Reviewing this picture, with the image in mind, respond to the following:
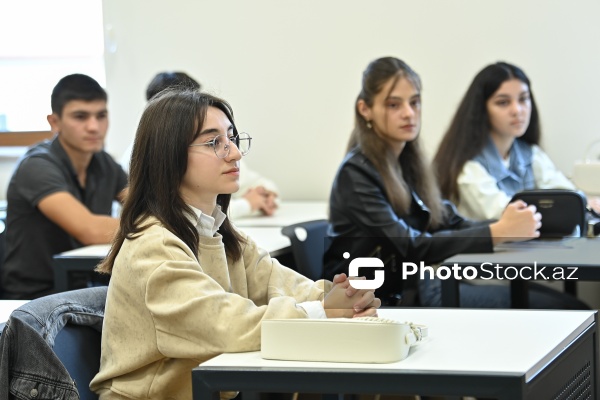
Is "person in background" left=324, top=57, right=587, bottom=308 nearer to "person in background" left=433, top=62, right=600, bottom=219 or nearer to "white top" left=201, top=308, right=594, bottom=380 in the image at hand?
"person in background" left=433, top=62, right=600, bottom=219

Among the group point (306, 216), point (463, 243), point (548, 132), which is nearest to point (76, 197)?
point (306, 216)

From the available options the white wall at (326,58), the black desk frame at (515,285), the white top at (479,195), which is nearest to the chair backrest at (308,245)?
the black desk frame at (515,285)

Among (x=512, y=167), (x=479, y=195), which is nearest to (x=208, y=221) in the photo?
(x=479, y=195)

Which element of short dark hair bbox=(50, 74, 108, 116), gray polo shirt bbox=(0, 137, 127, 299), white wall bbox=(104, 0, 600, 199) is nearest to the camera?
gray polo shirt bbox=(0, 137, 127, 299)

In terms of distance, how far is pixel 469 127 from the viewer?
3.95 meters

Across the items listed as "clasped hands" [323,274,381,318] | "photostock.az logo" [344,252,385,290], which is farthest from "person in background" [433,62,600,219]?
"clasped hands" [323,274,381,318]

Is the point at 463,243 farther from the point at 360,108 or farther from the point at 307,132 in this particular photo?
the point at 307,132

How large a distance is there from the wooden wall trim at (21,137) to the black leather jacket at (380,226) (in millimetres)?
2357

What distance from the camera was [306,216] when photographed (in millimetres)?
4062

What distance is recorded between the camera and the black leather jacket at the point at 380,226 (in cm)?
293

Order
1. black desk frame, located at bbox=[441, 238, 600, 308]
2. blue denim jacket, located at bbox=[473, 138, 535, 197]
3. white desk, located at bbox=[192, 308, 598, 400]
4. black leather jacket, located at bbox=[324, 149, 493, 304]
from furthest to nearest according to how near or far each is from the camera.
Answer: blue denim jacket, located at bbox=[473, 138, 535, 197] < black leather jacket, located at bbox=[324, 149, 493, 304] < black desk frame, located at bbox=[441, 238, 600, 308] < white desk, located at bbox=[192, 308, 598, 400]

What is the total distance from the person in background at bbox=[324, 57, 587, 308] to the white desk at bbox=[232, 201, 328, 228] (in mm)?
710

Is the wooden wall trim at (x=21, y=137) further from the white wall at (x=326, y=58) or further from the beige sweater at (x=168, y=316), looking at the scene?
the beige sweater at (x=168, y=316)

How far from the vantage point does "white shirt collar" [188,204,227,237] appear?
1902mm
